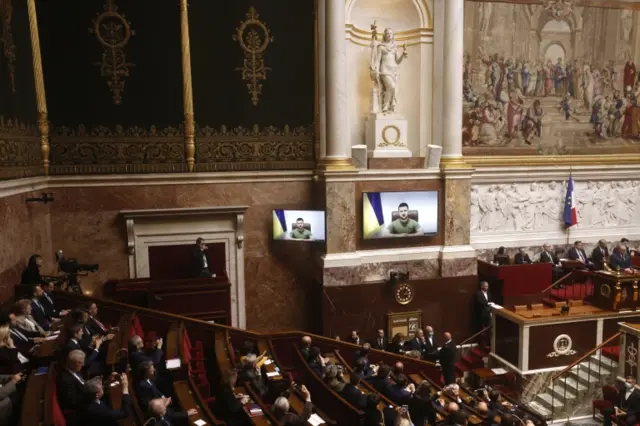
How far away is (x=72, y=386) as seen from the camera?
539 centimetres

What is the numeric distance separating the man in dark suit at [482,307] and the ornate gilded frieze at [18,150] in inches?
370

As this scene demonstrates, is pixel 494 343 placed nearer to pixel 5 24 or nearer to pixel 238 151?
pixel 238 151

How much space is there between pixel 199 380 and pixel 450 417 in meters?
3.57

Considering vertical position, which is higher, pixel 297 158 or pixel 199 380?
pixel 297 158

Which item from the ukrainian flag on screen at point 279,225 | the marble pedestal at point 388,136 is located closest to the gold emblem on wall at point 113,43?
the ukrainian flag on screen at point 279,225

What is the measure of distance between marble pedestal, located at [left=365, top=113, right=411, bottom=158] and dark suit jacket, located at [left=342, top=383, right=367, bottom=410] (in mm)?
6021

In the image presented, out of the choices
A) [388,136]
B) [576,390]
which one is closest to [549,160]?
[388,136]

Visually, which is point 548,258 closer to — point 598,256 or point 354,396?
point 598,256

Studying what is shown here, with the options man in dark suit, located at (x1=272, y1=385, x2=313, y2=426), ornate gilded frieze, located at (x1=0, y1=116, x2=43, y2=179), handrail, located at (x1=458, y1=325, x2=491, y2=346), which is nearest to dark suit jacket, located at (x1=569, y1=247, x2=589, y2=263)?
A: handrail, located at (x1=458, y1=325, x2=491, y2=346)

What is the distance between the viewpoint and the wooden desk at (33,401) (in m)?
4.67

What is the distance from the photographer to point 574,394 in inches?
403

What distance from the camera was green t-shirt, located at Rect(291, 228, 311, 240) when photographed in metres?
11.5

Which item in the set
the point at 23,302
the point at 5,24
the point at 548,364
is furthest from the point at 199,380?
the point at 548,364

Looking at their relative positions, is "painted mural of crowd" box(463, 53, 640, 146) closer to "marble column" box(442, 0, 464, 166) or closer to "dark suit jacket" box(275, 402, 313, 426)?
"marble column" box(442, 0, 464, 166)
